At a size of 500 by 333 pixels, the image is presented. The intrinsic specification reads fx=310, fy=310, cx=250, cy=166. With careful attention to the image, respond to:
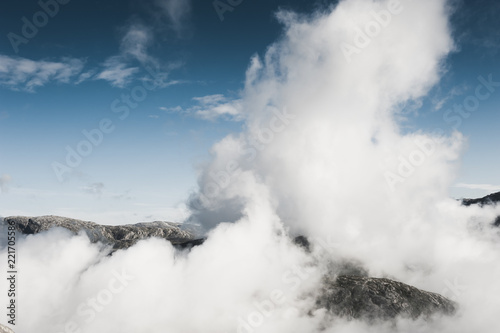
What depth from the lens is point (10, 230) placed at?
7402 inches

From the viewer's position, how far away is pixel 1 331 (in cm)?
9206

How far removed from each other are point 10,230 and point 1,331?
120m

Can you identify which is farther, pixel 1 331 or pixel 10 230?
pixel 10 230

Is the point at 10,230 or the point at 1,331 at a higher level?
the point at 10,230
